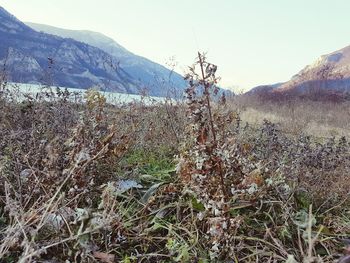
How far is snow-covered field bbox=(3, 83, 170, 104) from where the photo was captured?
6.72 m

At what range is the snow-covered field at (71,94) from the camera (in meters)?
6.72

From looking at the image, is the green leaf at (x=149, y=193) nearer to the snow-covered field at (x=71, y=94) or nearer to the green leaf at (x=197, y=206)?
the green leaf at (x=197, y=206)

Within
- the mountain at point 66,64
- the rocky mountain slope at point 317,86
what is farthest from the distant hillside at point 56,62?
the rocky mountain slope at point 317,86

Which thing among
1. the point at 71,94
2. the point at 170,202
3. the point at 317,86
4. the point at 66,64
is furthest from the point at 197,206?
the point at 66,64

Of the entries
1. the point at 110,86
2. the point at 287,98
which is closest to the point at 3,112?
the point at 110,86

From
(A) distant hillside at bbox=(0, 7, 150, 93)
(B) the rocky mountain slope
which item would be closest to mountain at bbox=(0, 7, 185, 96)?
(A) distant hillside at bbox=(0, 7, 150, 93)

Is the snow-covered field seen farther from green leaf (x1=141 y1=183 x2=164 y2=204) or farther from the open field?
green leaf (x1=141 y1=183 x2=164 y2=204)


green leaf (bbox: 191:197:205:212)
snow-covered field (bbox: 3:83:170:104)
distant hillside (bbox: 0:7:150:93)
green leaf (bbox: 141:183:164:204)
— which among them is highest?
distant hillside (bbox: 0:7:150:93)

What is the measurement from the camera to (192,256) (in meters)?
2.78

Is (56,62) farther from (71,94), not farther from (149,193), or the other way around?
(149,193)

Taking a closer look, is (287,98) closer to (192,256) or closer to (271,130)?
(271,130)

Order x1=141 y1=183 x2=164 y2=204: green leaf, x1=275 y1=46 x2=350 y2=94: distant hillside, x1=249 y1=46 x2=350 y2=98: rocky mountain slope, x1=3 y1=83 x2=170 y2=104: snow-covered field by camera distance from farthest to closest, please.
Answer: x1=275 y1=46 x2=350 y2=94: distant hillside < x1=249 y1=46 x2=350 y2=98: rocky mountain slope < x1=3 y1=83 x2=170 y2=104: snow-covered field < x1=141 y1=183 x2=164 y2=204: green leaf

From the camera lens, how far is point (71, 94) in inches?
278

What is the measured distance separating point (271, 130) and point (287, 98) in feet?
81.7
